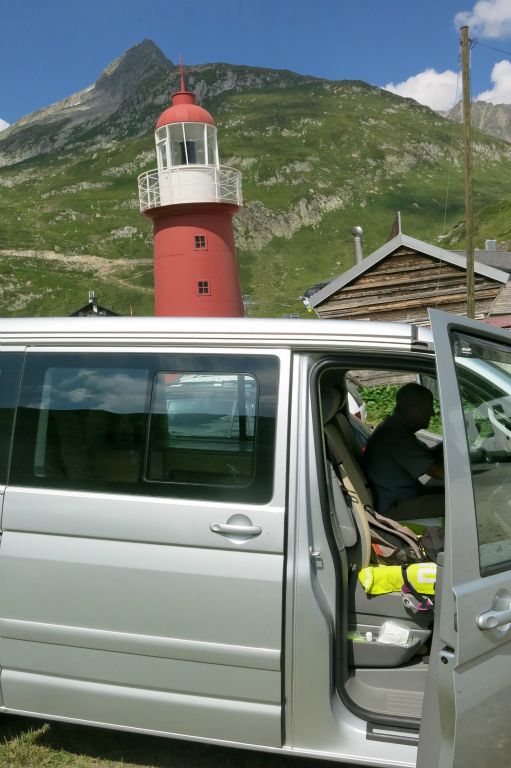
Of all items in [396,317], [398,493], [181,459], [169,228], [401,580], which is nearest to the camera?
[181,459]

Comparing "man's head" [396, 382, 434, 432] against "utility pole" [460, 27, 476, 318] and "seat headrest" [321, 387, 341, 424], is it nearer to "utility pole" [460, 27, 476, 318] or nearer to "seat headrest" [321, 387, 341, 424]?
"seat headrest" [321, 387, 341, 424]

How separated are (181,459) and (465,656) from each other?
1.44 meters

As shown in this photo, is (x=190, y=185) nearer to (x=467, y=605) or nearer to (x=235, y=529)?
(x=235, y=529)

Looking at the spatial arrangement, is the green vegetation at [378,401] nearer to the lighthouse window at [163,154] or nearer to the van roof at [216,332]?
the van roof at [216,332]

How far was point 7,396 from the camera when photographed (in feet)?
11.2

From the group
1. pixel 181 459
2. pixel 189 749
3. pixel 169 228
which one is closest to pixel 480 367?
pixel 181 459

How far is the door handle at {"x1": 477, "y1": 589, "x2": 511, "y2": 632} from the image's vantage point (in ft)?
7.69

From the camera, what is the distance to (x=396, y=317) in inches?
837

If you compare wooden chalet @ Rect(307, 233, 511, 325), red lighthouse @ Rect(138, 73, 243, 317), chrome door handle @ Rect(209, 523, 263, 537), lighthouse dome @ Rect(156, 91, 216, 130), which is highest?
lighthouse dome @ Rect(156, 91, 216, 130)

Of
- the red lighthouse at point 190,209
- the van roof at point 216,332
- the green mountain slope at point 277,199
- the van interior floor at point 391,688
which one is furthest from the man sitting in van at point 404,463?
the green mountain slope at point 277,199

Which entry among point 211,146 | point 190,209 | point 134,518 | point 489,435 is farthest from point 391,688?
point 211,146

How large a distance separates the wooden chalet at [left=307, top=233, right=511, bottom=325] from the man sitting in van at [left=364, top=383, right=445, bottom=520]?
16.5 metres

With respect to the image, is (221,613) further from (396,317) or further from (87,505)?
(396,317)

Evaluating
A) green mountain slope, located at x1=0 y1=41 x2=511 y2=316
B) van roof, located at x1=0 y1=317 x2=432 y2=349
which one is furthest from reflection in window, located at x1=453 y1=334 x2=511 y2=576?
green mountain slope, located at x1=0 y1=41 x2=511 y2=316
